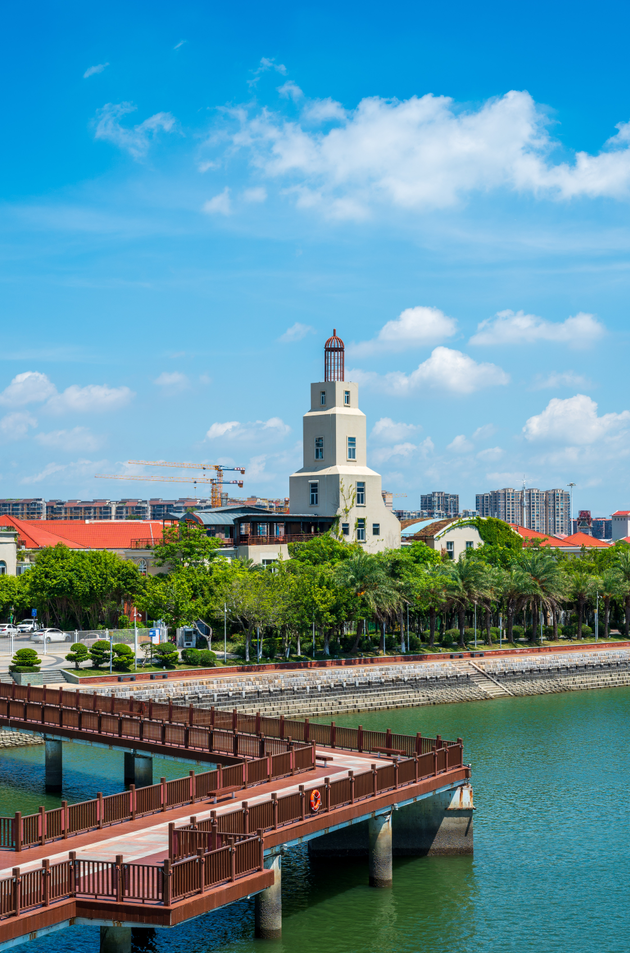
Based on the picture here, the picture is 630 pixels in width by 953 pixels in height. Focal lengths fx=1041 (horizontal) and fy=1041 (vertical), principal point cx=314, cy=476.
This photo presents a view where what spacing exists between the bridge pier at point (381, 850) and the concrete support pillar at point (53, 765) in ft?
54.0

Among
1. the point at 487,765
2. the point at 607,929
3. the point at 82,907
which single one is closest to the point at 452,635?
the point at 487,765

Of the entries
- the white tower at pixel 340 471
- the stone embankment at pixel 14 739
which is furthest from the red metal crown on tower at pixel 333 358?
the stone embankment at pixel 14 739

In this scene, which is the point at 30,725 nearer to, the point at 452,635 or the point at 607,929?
the point at 607,929

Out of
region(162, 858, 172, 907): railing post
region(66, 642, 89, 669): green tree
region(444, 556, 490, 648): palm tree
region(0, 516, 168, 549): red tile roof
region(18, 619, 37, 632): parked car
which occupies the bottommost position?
region(162, 858, 172, 907): railing post

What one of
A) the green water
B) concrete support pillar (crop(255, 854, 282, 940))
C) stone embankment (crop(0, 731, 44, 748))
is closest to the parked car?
A: stone embankment (crop(0, 731, 44, 748))

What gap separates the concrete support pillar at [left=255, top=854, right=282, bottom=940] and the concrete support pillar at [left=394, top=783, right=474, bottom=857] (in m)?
8.38

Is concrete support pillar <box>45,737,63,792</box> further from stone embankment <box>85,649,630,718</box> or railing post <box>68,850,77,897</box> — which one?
railing post <box>68,850,77,897</box>

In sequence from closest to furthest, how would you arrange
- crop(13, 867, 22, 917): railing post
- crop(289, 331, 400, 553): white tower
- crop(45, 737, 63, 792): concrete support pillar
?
crop(13, 867, 22, 917): railing post → crop(45, 737, 63, 792): concrete support pillar → crop(289, 331, 400, 553): white tower

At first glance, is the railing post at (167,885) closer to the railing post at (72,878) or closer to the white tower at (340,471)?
the railing post at (72,878)

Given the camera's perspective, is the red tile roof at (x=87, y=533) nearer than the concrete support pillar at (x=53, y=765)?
No

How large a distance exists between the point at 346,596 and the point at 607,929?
45.2 metres

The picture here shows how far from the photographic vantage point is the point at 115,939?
78.0 feet

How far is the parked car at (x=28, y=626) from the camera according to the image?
263ft

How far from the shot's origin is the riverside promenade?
73.4ft
